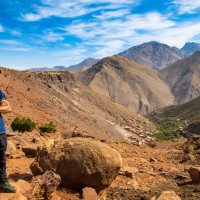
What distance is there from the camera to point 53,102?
58094 millimetres

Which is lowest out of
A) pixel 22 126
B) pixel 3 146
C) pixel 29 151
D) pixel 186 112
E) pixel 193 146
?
pixel 186 112

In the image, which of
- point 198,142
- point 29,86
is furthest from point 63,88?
point 198,142

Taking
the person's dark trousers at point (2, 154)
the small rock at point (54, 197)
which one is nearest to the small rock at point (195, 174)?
A: the small rock at point (54, 197)

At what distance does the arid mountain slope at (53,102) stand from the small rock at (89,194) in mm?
25840

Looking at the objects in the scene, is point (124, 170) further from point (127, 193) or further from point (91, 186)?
point (91, 186)

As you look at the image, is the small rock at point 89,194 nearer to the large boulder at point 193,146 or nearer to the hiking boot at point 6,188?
the hiking boot at point 6,188

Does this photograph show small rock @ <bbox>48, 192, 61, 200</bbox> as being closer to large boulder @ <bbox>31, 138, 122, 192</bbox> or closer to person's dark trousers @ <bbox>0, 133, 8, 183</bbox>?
large boulder @ <bbox>31, 138, 122, 192</bbox>

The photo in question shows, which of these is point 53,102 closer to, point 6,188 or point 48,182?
point 48,182

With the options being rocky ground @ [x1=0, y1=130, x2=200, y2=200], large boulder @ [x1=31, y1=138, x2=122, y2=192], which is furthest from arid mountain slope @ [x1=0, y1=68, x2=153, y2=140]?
large boulder @ [x1=31, y1=138, x2=122, y2=192]

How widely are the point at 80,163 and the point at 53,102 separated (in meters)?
49.2

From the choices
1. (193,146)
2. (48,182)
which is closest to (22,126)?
(193,146)

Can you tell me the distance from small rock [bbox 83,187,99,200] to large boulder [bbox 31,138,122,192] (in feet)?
0.78

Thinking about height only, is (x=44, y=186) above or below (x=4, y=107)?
below

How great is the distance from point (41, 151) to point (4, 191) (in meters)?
2.55
